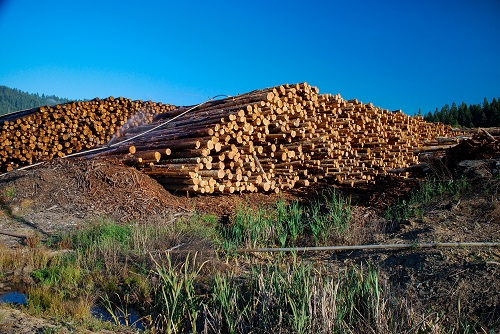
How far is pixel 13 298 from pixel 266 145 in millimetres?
6861

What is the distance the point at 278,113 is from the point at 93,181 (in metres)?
4.40

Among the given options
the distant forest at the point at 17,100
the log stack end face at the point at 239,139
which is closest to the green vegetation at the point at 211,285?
the log stack end face at the point at 239,139

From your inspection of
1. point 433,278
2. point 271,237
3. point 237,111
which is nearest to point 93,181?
point 237,111

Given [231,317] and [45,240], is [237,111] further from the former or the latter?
[231,317]

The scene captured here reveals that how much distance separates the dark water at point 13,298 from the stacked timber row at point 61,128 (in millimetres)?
9086

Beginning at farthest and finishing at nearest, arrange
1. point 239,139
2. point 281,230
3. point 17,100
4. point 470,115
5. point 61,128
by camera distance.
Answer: point 17,100 → point 470,115 → point 61,128 → point 239,139 → point 281,230

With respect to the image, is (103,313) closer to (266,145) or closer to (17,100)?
(266,145)

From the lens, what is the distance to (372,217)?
622 cm

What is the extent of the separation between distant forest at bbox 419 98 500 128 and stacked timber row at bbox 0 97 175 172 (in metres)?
23.0

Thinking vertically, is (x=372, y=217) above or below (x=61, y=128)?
below

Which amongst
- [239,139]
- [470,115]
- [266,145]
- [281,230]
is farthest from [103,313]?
[470,115]

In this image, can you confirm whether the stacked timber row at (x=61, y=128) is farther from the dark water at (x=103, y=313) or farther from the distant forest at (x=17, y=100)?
the distant forest at (x=17, y=100)

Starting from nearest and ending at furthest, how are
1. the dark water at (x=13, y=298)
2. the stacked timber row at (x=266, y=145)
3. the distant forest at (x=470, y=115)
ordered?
the dark water at (x=13, y=298) → the stacked timber row at (x=266, y=145) → the distant forest at (x=470, y=115)

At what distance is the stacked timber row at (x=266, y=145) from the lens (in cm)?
866
